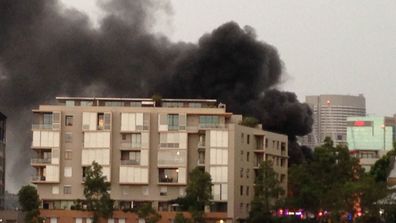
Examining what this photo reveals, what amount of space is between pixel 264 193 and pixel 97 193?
13.4m

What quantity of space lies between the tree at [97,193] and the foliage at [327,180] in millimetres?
14371

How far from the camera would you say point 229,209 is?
320ft

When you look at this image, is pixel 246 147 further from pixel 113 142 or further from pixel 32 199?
pixel 32 199

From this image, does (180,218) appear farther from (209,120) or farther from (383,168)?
(383,168)

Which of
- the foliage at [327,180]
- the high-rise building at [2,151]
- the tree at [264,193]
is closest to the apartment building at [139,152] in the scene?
the tree at [264,193]

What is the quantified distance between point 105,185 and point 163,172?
6669 mm

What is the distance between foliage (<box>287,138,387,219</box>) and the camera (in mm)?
90688

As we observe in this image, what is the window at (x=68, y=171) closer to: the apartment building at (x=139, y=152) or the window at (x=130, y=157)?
the apartment building at (x=139, y=152)

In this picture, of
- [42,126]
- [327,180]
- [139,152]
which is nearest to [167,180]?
[139,152]

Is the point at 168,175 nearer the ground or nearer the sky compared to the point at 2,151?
nearer the ground

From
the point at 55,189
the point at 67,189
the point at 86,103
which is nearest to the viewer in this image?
the point at 67,189

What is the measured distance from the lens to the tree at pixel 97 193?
308 feet

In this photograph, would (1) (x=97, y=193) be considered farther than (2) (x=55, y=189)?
No

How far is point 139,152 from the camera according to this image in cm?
9938
